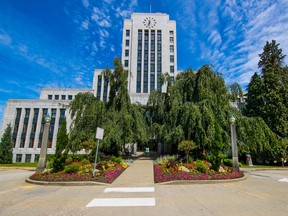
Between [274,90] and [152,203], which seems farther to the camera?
[274,90]

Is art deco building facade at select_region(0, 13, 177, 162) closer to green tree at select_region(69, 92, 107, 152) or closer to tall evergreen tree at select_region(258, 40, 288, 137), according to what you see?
green tree at select_region(69, 92, 107, 152)

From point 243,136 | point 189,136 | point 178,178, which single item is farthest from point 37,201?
point 243,136

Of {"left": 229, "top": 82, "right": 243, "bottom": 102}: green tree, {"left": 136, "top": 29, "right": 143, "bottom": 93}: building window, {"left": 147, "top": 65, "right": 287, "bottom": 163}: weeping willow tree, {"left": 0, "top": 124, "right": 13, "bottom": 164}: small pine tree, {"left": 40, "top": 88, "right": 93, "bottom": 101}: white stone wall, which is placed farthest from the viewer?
{"left": 136, "top": 29, "right": 143, "bottom": 93}: building window

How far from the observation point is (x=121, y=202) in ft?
15.4

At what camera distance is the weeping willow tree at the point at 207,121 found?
11969mm

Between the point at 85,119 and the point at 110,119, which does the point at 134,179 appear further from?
the point at 85,119

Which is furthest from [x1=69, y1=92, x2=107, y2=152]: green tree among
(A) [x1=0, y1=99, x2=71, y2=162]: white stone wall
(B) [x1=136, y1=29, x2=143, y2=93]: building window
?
(B) [x1=136, y1=29, x2=143, y2=93]: building window

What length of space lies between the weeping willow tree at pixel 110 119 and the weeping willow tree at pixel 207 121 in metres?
3.19

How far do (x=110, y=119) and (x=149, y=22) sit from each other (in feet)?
138

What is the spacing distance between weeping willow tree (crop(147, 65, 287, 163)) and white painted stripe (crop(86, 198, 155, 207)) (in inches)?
287

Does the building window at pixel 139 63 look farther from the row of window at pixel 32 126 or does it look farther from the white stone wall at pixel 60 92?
the row of window at pixel 32 126

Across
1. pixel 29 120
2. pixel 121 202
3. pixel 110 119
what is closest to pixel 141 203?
pixel 121 202

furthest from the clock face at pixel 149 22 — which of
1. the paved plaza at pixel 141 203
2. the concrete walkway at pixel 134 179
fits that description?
the paved plaza at pixel 141 203

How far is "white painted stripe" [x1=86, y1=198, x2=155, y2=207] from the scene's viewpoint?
4.49m
